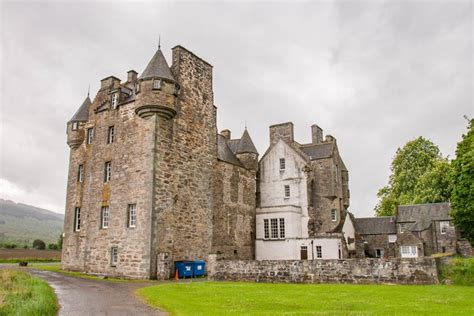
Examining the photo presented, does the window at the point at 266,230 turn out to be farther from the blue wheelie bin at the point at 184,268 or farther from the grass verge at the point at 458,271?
the grass verge at the point at 458,271

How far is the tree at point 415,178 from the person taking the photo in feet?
159

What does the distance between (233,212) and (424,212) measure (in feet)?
90.1

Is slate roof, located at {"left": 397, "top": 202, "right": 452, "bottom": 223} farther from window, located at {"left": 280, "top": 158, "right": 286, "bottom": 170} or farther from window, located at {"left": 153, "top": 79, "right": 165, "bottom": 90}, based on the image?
window, located at {"left": 153, "top": 79, "right": 165, "bottom": 90}

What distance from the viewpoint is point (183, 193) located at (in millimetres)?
26641

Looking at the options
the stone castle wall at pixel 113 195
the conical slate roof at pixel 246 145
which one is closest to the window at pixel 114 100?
the stone castle wall at pixel 113 195

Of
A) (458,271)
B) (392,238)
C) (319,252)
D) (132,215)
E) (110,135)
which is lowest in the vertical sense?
(458,271)

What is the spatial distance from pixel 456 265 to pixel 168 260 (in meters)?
15.4

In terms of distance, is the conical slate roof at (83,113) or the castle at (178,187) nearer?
the castle at (178,187)

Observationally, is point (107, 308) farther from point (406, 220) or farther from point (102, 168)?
point (406, 220)

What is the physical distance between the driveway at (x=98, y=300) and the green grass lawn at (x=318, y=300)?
0.68 m

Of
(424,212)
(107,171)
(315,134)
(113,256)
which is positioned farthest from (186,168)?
(424,212)

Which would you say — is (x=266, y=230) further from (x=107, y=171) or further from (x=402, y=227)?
(x=402, y=227)

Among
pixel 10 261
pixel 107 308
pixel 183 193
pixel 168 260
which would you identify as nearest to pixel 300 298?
pixel 107 308

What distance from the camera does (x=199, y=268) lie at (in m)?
25.4
